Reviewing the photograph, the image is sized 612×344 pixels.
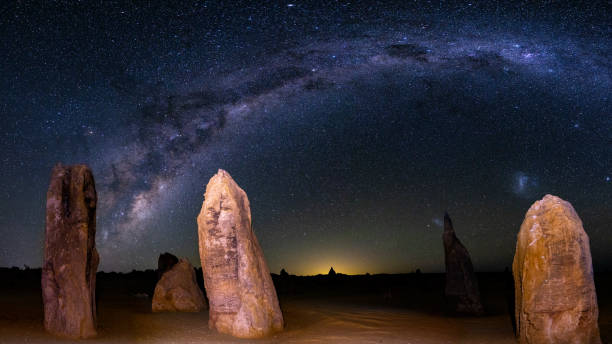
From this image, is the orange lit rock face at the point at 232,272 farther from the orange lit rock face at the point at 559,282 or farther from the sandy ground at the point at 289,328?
the orange lit rock face at the point at 559,282

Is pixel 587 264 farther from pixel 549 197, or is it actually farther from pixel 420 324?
pixel 420 324

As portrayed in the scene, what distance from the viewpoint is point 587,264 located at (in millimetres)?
11141

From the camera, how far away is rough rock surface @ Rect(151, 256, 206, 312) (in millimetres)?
17234

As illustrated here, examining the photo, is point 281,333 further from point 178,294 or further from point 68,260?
point 68,260

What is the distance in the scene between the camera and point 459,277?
20.8 meters

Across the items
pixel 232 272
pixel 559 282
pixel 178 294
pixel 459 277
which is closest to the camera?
pixel 559 282

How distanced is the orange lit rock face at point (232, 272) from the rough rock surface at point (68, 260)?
3002 mm

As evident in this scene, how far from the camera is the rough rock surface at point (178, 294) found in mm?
17234

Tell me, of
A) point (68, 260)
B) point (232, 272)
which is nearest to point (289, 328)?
point (232, 272)

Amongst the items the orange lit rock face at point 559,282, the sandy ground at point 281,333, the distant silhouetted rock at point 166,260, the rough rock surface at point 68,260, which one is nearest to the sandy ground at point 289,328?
the sandy ground at point 281,333

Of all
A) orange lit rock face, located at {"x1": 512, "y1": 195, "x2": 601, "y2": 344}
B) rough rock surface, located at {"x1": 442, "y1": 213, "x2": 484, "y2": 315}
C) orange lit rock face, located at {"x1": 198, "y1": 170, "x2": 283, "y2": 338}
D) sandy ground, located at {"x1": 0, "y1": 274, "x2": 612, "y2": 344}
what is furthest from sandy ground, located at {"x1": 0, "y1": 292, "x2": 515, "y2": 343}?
rough rock surface, located at {"x1": 442, "y1": 213, "x2": 484, "y2": 315}

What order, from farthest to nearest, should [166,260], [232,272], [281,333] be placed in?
[166,260] < [281,333] < [232,272]

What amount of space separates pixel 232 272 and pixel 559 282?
27.0 ft

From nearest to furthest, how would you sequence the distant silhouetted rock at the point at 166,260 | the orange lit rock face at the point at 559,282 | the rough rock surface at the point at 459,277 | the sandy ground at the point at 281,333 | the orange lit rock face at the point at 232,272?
1. the orange lit rock face at the point at 559,282
2. the sandy ground at the point at 281,333
3. the orange lit rock face at the point at 232,272
4. the rough rock surface at the point at 459,277
5. the distant silhouetted rock at the point at 166,260
